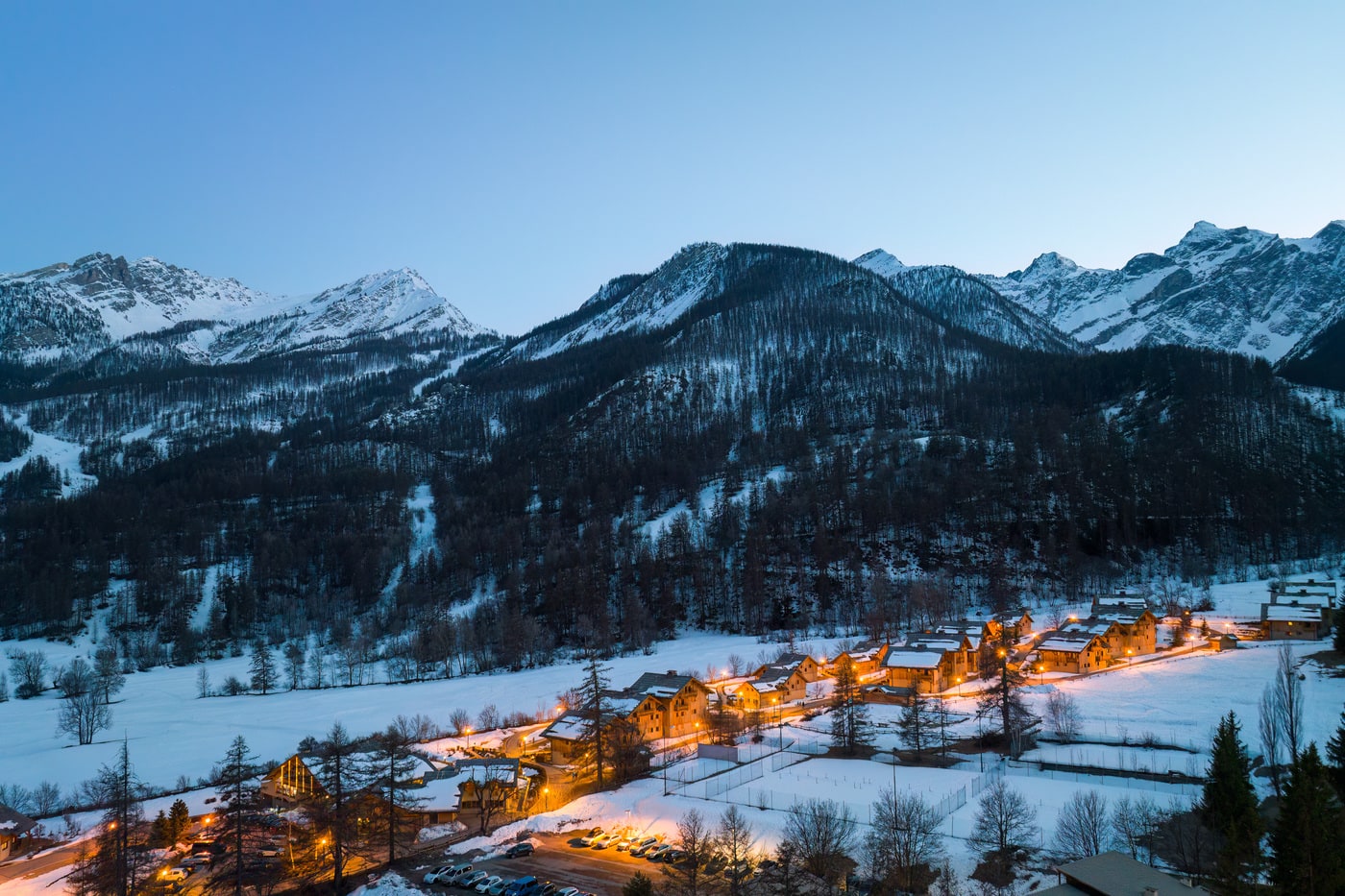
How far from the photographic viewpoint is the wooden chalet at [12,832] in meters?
37.1

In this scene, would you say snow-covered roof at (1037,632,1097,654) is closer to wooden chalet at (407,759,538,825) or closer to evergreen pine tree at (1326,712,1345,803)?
evergreen pine tree at (1326,712,1345,803)

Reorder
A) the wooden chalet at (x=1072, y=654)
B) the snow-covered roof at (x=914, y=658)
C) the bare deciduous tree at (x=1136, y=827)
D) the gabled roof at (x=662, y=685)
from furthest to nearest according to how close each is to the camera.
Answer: the wooden chalet at (x=1072, y=654), the snow-covered roof at (x=914, y=658), the gabled roof at (x=662, y=685), the bare deciduous tree at (x=1136, y=827)

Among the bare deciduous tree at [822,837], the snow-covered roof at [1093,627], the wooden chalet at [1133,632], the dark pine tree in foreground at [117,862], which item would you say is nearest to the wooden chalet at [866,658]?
the snow-covered roof at [1093,627]

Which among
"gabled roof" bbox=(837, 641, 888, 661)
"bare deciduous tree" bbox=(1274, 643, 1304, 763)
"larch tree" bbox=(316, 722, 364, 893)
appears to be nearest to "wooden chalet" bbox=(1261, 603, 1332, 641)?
"gabled roof" bbox=(837, 641, 888, 661)

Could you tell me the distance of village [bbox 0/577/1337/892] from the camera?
35781 millimetres

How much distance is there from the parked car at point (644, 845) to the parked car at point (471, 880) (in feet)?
19.1

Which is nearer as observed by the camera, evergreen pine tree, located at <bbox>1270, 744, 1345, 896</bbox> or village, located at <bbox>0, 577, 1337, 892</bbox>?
evergreen pine tree, located at <bbox>1270, 744, 1345, 896</bbox>

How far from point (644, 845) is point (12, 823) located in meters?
30.5

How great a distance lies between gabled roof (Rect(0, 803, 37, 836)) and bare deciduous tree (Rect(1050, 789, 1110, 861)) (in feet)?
149

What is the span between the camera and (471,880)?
29.8 meters

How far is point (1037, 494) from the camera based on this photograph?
121562 millimetres

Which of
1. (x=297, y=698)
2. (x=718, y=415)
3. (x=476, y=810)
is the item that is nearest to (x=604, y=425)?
(x=718, y=415)

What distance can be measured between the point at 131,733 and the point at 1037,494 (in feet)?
376

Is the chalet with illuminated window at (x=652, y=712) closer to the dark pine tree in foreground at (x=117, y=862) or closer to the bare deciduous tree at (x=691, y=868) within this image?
the bare deciduous tree at (x=691, y=868)
